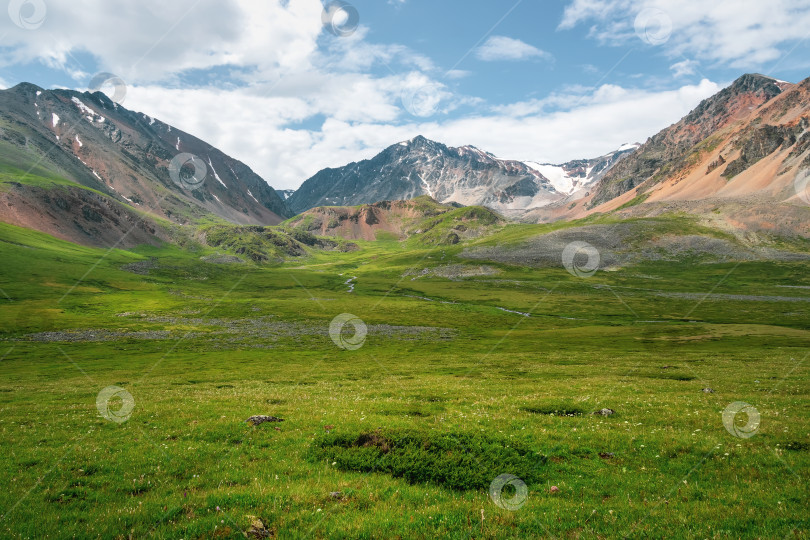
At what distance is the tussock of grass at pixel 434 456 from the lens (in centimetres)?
1240

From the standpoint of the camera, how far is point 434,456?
13.2m

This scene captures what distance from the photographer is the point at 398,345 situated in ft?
266

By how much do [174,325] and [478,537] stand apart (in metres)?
117

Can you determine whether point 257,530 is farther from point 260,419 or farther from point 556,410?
point 556,410

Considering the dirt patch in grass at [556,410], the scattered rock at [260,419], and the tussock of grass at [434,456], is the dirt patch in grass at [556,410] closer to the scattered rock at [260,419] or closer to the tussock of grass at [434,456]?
the tussock of grass at [434,456]

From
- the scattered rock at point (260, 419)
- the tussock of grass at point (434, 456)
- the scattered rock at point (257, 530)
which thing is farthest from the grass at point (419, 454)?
the scattered rock at point (260, 419)

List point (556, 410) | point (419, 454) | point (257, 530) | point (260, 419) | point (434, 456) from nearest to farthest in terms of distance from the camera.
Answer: point (257, 530)
point (434, 456)
point (419, 454)
point (260, 419)
point (556, 410)

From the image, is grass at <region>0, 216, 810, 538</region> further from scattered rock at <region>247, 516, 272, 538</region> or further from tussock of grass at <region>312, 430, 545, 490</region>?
scattered rock at <region>247, 516, 272, 538</region>

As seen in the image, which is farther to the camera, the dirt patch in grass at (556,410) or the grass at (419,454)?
the dirt patch in grass at (556,410)

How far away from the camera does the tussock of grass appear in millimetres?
12398

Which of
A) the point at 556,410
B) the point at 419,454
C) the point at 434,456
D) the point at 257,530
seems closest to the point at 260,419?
the point at 419,454

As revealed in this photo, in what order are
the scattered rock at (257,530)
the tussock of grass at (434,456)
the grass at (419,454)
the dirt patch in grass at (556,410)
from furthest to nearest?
the dirt patch in grass at (556,410) < the tussock of grass at (434,456) < the grass at (419,454) < the scattered rock at (257,530)

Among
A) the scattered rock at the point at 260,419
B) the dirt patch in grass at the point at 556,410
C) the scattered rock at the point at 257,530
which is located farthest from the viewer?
the dirt patch in grass at the point at 556,410

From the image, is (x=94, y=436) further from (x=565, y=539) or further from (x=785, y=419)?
(x=785, y=419)
